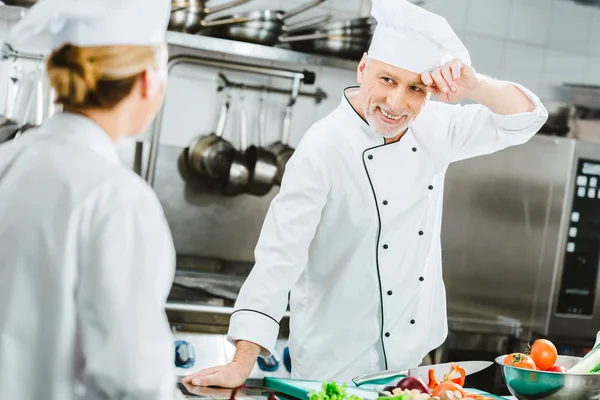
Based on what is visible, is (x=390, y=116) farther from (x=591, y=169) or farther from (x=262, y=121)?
(x=591, y=169)

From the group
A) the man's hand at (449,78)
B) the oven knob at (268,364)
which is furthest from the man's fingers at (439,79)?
the oven knob at (268,364)

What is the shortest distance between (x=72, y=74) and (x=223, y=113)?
8.89 ft

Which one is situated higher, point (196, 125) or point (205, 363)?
point (196, 125)

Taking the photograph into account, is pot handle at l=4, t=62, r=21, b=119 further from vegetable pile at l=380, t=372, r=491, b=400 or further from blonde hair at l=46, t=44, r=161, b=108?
blonde hair at l=46, t=44, r=161, b=108

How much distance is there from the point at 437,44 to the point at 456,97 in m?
0.15

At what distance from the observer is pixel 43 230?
1130 mm

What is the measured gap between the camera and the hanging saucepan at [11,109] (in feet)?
11.5

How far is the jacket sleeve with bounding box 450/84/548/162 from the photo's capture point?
237cm

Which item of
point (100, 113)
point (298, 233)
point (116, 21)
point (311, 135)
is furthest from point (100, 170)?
point (311, 135)

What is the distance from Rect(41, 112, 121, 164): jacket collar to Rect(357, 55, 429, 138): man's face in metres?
1.10

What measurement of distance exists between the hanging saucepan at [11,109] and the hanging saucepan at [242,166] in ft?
3.06

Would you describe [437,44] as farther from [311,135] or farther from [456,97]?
[311,135]

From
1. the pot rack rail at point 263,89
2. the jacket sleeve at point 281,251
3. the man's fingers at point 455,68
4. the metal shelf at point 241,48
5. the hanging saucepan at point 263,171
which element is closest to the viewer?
the jacket sleeve at point 281,251

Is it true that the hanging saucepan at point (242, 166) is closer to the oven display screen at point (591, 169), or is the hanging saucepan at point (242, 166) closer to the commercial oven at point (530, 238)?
the commercial oven at point (530, 238)
